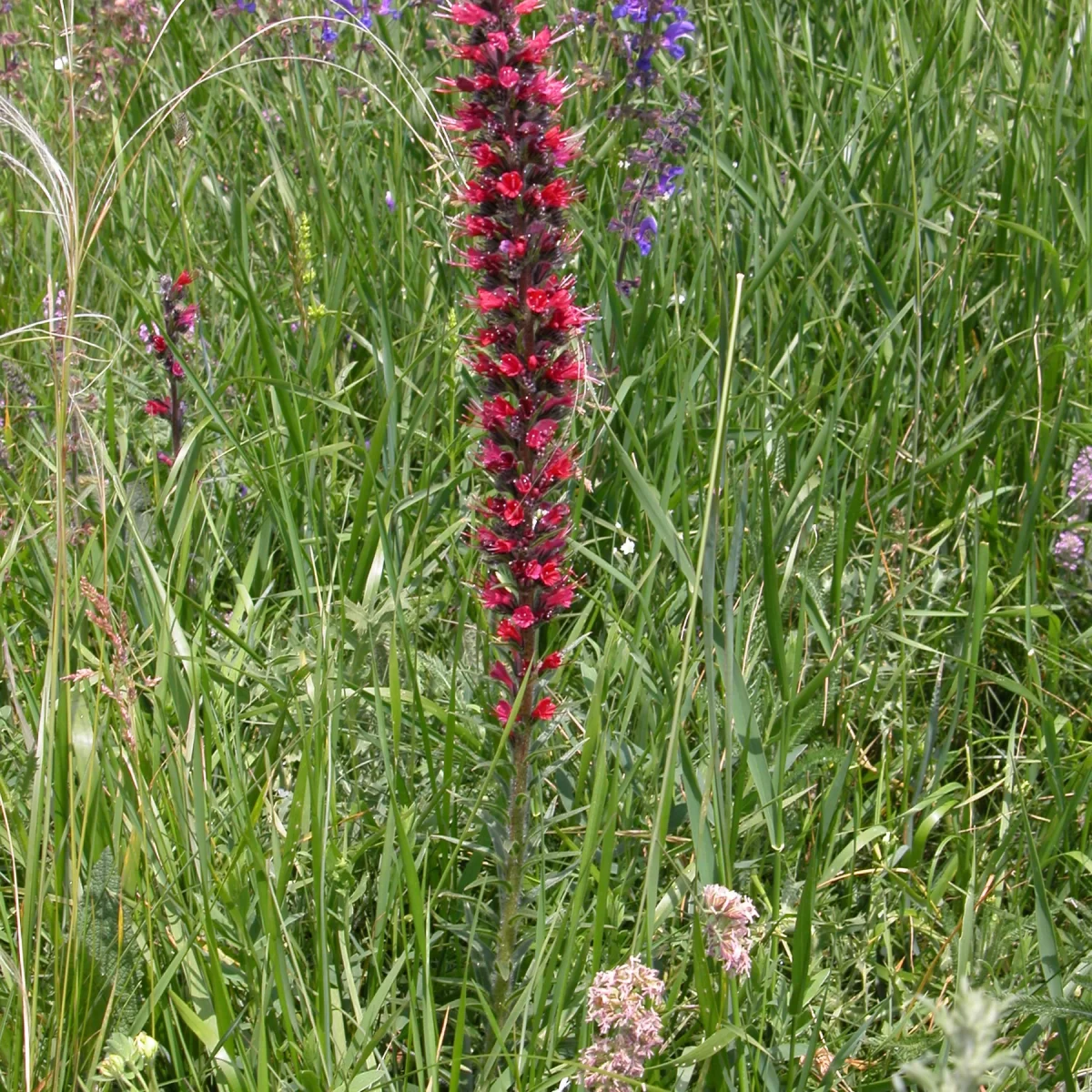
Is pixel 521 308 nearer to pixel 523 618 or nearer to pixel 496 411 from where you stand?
pixel 496 411

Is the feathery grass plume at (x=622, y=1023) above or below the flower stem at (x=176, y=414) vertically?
below

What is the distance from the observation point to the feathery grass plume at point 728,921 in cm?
171

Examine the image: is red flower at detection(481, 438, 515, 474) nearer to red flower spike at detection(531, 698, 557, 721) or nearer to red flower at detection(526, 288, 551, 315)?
red flower at detection(526, 288, 551, 315)

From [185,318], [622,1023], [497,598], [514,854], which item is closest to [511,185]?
[497,598]

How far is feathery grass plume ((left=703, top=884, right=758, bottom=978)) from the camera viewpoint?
1.71 metres

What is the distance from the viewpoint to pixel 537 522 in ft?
6.16

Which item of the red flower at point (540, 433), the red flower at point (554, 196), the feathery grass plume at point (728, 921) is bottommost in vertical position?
the feathery grass plume at point (728, 921)

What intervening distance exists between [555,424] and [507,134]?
0.42 m

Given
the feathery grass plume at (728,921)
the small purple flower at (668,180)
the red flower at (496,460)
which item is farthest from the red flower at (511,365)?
the small purple flower at (668,180)

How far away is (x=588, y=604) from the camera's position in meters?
2.53

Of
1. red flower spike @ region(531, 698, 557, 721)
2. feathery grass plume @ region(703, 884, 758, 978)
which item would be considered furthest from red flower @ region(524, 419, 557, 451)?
feathery grass plume @ region(703, 884, 758, 978)

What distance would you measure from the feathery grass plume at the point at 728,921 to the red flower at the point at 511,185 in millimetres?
1012

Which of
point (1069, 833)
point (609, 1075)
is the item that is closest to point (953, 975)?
point (1069, 833)

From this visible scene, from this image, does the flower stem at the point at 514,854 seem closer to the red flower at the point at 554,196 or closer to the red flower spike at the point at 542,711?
the red flower spike at the point at 542,711
